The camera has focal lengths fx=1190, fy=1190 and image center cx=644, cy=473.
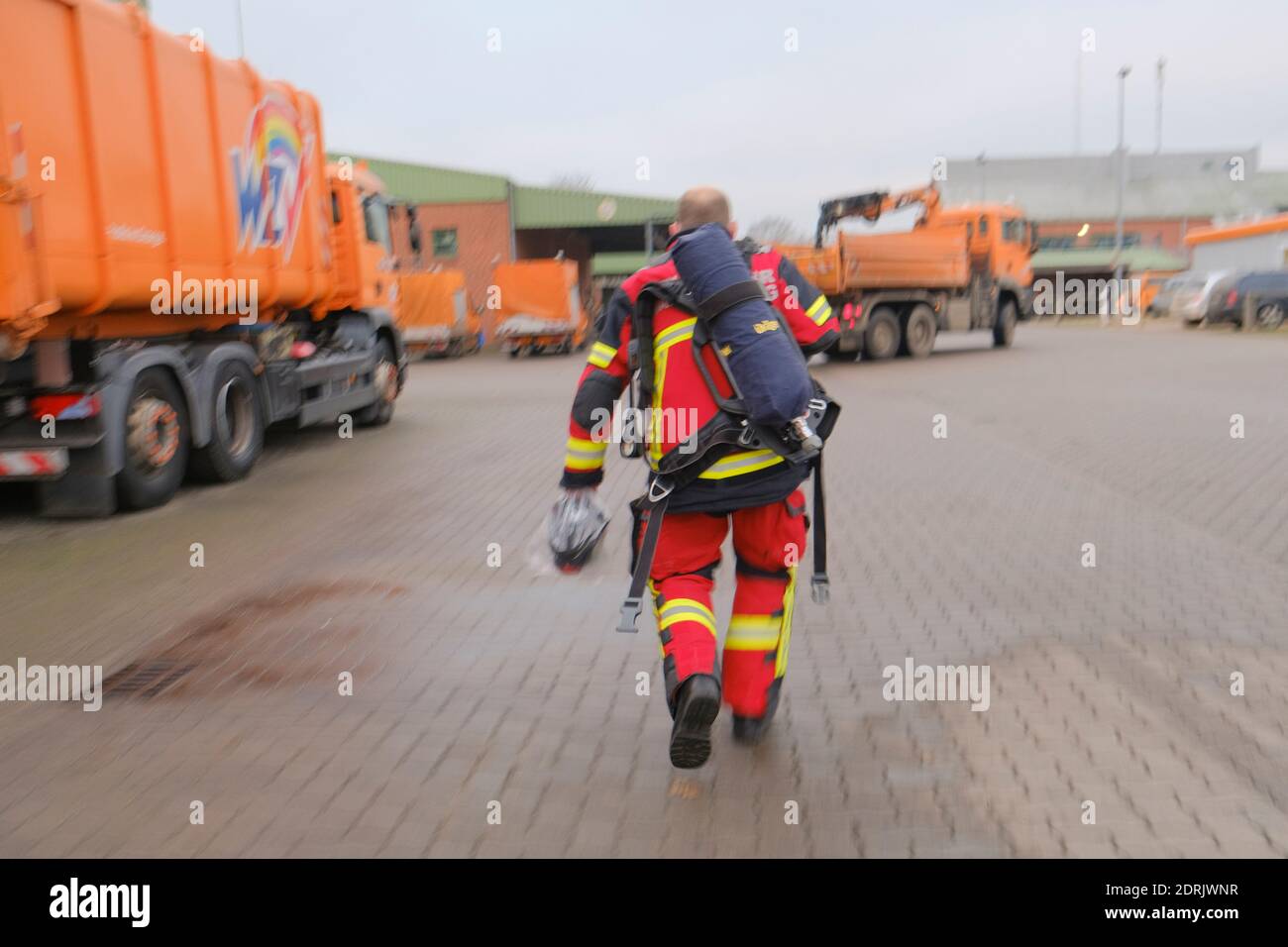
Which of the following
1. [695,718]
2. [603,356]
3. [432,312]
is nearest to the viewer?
[695,718]

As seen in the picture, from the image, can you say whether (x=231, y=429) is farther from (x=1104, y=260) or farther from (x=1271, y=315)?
(x=1104, y=260)

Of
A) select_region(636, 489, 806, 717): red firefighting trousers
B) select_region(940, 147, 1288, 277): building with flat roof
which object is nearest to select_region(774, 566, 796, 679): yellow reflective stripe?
select_region(636, 489, 806, 717): red firefighting trousers

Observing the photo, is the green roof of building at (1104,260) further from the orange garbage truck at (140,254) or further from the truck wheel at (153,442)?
the truck wheel at (153,442)

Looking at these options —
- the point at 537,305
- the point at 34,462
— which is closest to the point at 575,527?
the point at 34,462

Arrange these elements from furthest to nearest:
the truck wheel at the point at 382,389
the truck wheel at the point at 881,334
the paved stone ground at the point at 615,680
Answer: the truck wheel at the point at 881,334
the truck wheel at the point at 382,389
the paved stone ground at the point at 615,680

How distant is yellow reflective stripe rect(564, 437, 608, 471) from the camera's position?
12.8ft

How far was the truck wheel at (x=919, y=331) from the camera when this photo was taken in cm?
2400

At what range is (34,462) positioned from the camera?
26.9ft

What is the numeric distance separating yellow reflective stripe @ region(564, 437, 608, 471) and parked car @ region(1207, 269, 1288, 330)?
31.9 m

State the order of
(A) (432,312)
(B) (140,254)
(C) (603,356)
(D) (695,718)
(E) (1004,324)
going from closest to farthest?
(D) (695,718), (C) (603,356), (B) (140,254), (E) (1004,324), (A) (432,312)

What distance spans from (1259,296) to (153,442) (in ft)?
98.5

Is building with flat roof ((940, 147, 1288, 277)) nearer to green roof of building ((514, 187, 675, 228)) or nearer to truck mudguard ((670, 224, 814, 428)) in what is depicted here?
green roof of building ((514, 187, 675, 228))

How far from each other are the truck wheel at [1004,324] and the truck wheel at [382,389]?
52.5 ft

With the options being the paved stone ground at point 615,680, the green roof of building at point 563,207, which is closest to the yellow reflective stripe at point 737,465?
the paved stone ground at point 615,680
